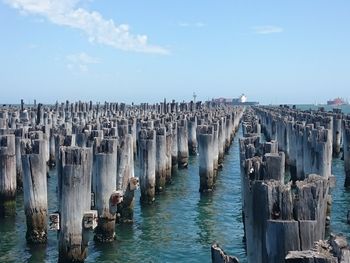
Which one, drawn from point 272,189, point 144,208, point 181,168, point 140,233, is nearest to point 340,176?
point 181,168

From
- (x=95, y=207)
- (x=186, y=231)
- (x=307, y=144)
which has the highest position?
(x=307, y=144)

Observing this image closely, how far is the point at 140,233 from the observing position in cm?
1450

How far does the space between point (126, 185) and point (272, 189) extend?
9.22 metres

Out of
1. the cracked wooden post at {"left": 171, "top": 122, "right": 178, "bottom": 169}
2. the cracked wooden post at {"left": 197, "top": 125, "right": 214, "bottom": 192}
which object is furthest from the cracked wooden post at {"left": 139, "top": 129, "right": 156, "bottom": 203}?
the cracked wooden post at {"left": 171, "top": 122, "right": 178, "bottom": 169}

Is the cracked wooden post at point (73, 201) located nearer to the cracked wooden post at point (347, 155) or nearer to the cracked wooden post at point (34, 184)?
the cracked wooden post at point (34, 184)

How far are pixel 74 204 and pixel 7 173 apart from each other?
464 cm

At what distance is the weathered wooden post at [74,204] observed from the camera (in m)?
10.6

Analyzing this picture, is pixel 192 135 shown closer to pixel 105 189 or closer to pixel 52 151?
pixel 52 151

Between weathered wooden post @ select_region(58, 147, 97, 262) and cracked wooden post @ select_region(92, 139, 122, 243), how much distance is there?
1.78 m

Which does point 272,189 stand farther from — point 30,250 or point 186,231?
point 186,231

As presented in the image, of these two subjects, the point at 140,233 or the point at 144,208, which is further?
the point at 144,208

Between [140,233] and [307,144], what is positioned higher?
[307,144]

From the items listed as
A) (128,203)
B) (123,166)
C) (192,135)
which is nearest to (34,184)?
(123,166)

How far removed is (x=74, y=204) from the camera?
10570 mm
